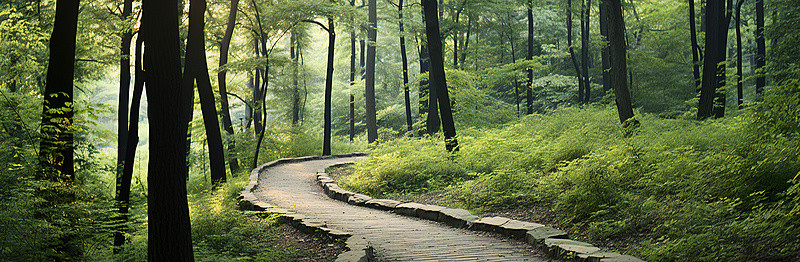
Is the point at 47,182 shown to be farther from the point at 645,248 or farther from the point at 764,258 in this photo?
the point at 764,258

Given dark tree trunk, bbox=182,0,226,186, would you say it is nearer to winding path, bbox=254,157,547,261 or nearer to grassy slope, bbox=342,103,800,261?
winding path, bbox=254,157,547,261

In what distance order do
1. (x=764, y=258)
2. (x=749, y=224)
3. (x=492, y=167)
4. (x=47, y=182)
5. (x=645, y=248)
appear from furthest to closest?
(x=492, y=167) < (x=47, y=182) < (x=645, y=248) < (x=749, y=224) < (x=764, y=258)

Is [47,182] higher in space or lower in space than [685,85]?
lower

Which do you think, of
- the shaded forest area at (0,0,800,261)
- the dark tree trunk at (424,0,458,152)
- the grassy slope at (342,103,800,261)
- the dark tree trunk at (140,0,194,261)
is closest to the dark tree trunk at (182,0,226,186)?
the shaded forest area at (0,0,800,261)

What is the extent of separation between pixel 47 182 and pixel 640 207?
23.6 feet

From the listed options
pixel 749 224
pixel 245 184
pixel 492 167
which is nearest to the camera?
pixel 749 224

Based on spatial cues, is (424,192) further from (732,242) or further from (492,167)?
(732,242)

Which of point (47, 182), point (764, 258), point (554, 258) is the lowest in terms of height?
point (554, 258)

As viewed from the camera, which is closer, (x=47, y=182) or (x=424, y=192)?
(x=47, y=182)

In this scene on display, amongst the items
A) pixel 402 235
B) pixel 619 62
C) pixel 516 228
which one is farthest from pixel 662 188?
pixel 619 62

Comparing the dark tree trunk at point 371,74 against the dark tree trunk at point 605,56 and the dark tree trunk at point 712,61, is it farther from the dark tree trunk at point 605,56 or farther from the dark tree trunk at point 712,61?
the dark tree trunk at point 712,61

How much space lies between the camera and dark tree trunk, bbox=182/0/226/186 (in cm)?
1106

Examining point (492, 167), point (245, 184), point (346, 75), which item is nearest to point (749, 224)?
point (492, 167)

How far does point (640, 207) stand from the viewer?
20.7 ft
